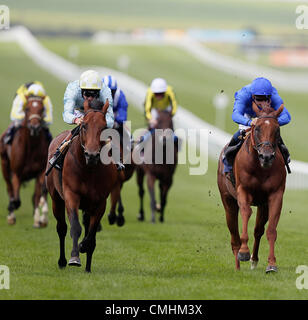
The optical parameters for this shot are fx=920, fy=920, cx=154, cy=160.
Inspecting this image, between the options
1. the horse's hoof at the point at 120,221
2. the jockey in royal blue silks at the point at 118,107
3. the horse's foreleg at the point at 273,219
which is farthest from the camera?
the horse's hoof at the point at 120,221

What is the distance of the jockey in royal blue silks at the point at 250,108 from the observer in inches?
387

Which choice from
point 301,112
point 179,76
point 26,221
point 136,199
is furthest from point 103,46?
point 26,221

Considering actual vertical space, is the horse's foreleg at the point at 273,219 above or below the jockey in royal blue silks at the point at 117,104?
below

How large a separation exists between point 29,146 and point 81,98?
517cm

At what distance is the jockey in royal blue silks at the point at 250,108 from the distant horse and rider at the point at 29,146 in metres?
5.42

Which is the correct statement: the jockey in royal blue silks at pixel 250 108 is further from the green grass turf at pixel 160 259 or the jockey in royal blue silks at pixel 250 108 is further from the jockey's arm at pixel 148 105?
the jockey's arm at pixel 148 105

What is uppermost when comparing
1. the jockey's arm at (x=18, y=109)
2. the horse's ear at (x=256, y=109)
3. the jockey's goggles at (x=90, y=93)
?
the jockey's arm at (x=18, y=109)

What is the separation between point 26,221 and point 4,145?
144cm

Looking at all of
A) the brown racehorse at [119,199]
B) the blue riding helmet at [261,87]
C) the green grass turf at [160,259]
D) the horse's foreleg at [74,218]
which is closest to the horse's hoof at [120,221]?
the brown racehorse at [119,199]

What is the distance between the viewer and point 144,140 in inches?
658

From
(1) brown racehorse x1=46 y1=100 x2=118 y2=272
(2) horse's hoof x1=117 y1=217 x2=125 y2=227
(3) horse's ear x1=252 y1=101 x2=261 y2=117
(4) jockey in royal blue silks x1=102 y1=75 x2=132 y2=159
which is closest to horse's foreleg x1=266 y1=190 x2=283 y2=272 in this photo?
(3) horse's ear x1=252 y1=101 x2=261 y2=117

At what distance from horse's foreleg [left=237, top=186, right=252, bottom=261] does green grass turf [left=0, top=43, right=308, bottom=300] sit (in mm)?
264

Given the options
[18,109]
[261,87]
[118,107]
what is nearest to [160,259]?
[261,87]

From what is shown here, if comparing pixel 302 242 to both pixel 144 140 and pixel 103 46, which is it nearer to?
pixel 144 140
